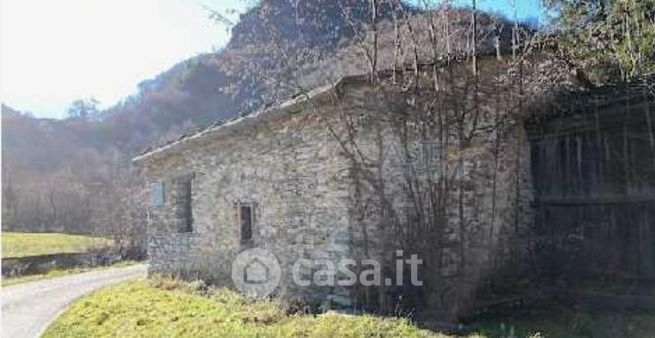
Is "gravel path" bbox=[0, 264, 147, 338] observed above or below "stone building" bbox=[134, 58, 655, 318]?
below

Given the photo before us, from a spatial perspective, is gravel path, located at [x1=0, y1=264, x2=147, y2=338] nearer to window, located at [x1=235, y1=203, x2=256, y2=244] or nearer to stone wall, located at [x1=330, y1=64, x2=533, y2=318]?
window, located at [x1=235, y1=203, x2=256, y2=244]

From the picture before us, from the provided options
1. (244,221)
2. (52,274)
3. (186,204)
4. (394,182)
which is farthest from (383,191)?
(52,274)

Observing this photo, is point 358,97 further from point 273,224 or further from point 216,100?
point 216,100

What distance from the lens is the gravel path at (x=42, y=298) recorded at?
1183 cm

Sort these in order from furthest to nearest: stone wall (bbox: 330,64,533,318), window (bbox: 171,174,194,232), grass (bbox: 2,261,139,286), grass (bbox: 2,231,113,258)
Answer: grass (bbox: 2,231,113,258) → grass (bbox: 2,261,139,286) → window (bbox: 171,174,194,232) → stone wall (bbox: 330,64,533,318)

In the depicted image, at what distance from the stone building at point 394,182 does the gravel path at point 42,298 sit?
374 cm

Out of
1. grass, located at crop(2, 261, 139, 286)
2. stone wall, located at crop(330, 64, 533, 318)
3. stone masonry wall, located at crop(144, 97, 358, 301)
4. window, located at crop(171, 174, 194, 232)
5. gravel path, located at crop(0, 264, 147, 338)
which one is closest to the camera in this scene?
stone wall, located at crop(330, 64, 533, 318)

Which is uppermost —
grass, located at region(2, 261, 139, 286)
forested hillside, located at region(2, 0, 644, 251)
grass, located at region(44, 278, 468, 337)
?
forested hillside, located at region(2, 0, 644, 251)

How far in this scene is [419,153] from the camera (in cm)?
1000

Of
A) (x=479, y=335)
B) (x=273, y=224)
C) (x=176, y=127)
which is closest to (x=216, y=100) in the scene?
(x=176, y=127)

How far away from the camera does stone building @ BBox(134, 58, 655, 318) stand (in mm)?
9539

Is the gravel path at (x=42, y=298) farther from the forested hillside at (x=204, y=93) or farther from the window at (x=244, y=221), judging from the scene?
the forested hillside at (x=204, y=93)

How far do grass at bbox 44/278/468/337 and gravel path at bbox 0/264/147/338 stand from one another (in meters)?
0.45

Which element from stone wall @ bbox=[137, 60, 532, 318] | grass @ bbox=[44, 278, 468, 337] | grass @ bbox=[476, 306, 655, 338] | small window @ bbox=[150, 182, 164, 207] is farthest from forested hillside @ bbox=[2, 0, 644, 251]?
grass @ bbox=[476, 306, 655, 338]
